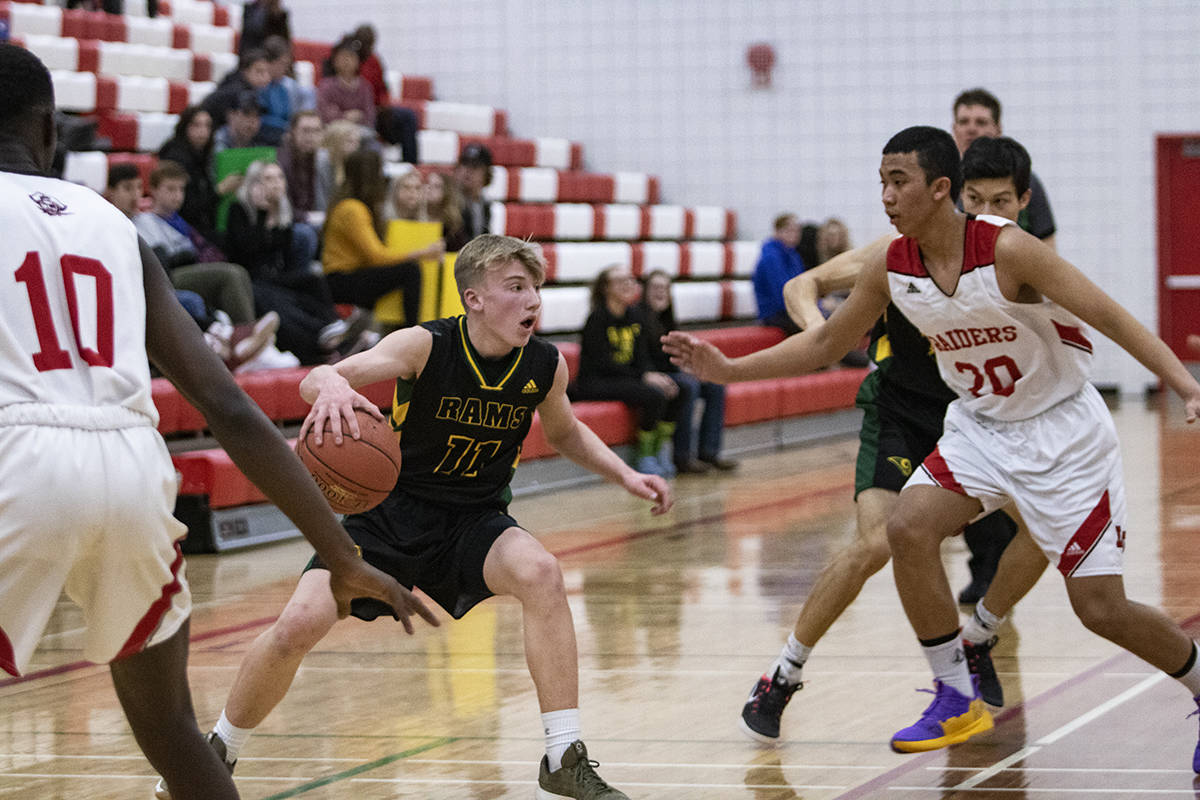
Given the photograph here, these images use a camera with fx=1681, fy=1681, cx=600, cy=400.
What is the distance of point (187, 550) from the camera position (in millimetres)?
7617

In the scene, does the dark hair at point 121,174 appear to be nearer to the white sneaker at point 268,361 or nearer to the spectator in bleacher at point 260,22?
the white sneaker at point 268,361

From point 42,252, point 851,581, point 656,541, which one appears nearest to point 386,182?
point 656,541

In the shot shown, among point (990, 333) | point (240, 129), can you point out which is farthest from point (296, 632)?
point (240, 129)

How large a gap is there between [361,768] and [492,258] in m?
1.27

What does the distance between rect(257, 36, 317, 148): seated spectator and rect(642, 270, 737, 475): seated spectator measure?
96.3 inches

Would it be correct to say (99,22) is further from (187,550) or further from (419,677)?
(419,677)

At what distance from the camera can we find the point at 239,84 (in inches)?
406

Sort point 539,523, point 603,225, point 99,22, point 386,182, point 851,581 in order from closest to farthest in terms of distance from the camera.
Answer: point 851,581
point 539,523
point 386,182
point 99,22
point 603,225

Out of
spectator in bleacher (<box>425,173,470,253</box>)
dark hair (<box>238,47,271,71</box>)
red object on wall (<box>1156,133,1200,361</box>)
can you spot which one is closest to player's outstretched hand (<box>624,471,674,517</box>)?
spectator in bleacher (<box>425,173,470,253</box>)

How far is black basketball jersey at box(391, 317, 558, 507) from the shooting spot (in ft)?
12.6

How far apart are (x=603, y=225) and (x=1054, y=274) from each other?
9727mm

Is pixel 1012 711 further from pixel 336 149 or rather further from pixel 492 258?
pixel 336 149

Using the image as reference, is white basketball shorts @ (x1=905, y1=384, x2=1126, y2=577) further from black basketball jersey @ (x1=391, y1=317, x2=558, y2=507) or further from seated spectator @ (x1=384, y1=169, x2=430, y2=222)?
Answer: seated spectator @ (x1=384, y1=169, x2=430, y2=222)

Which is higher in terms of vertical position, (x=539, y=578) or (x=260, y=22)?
(x=260, y=22)
